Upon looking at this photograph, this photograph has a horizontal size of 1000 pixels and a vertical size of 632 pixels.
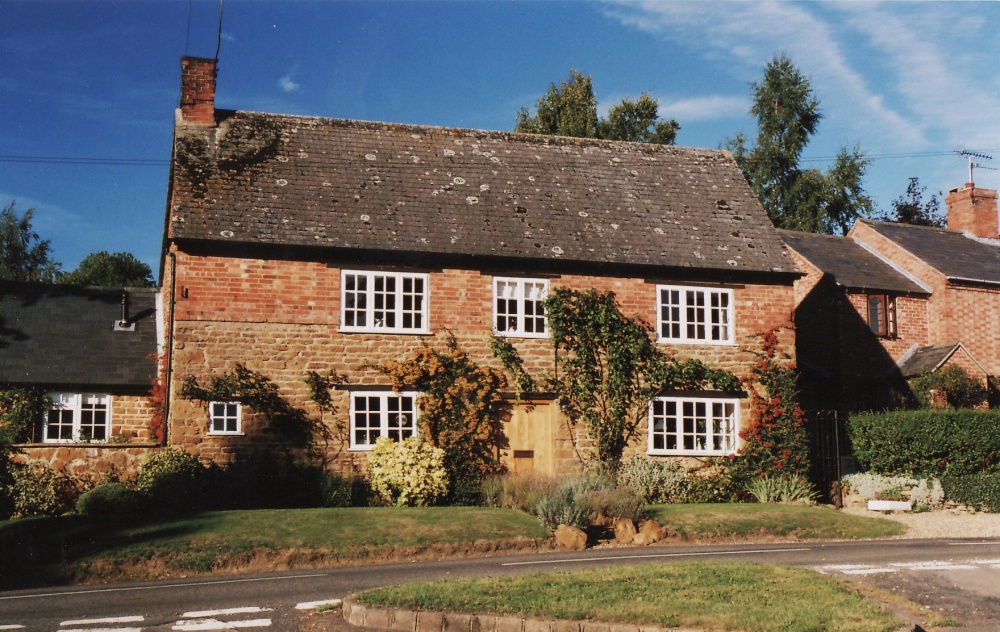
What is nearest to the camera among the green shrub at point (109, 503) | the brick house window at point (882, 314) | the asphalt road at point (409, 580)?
the asphalt road at point (409, 580)

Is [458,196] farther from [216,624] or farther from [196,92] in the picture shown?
[216,624]

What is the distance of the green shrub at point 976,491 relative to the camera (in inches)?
884

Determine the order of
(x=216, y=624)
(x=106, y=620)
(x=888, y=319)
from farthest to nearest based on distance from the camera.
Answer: (x=888, y=319) < (x=106, y=620) < (x=216, y=624)

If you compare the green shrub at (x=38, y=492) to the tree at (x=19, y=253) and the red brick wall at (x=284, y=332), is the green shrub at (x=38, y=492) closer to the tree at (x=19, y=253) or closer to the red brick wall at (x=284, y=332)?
the red brick wall at (x=284, y=332)

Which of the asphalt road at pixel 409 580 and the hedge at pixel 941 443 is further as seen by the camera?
the hedge at pixel 941 443

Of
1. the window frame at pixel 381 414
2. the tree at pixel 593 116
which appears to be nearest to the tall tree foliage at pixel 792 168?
the tree at pixel 593 116

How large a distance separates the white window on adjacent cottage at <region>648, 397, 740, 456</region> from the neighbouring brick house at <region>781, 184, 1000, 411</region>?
9.75 metres

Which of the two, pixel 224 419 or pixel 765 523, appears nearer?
pixel 765 523

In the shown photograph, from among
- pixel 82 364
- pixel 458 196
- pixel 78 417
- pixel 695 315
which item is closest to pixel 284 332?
pixel 458 196

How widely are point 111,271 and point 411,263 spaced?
39.8 meters

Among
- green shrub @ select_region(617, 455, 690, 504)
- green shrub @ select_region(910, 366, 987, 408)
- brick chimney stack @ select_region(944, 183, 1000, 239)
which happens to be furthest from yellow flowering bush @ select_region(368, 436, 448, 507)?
brick chimney stack @ select_region(944, 183, 1000, 239)

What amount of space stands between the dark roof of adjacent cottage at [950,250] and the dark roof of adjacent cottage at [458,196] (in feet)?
35.2

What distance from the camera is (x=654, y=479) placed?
22156 mm

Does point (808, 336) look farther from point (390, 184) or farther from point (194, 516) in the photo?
point (194, 516)
